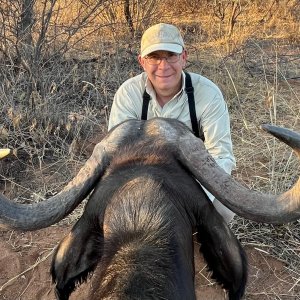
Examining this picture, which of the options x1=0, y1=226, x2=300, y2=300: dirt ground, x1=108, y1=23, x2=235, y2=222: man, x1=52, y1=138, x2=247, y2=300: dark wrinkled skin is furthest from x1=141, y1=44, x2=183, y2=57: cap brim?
x1=0, y1=226, x2=300, y2=300: dirt ground

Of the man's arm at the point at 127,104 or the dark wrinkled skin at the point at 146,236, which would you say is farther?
the man's arm at the point at 127,104

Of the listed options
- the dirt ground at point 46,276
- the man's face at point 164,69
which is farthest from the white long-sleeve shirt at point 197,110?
the dirt ground at point 46,276

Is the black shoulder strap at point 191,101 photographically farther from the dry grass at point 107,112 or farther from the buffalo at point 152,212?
the dry grass at point 107,112

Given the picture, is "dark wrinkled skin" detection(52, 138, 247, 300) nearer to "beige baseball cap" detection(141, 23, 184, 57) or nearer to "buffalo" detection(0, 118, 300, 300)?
"buffalo" detection(0, 118, 300, 300)

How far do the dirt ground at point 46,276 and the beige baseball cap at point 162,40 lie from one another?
155 cm

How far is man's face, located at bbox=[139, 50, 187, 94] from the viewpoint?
3.85m

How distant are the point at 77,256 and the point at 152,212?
675mm

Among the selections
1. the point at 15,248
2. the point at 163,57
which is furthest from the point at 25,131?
the point at 163,57

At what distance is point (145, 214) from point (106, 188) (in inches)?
14.7

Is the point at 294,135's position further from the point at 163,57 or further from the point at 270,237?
the point at 270,237

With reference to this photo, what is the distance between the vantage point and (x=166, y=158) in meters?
2.86

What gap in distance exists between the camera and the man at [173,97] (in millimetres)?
3846

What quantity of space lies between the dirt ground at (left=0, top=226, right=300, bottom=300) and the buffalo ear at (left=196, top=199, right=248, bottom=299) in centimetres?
90

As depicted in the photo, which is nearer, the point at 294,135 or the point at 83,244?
the point at 294,135
